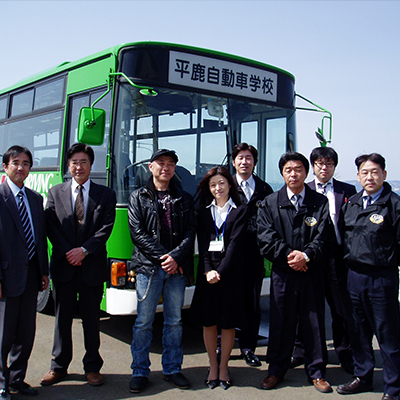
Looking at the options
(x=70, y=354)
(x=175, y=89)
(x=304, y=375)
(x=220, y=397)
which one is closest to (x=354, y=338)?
(x=304, y=375)

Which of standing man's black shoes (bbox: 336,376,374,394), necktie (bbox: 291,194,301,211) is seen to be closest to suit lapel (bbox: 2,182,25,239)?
necktie (bbox: 291,194,301,211)

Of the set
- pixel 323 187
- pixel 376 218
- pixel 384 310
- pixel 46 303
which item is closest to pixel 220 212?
pixel 323 187

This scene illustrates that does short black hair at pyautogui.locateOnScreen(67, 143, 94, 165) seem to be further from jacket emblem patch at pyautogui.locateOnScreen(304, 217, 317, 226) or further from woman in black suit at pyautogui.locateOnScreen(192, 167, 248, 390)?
jacket emblem patch at pyautogui.locateOnScreen(304, 217, 317, 226)

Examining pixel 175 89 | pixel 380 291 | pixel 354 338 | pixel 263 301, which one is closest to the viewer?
pixel 380 291

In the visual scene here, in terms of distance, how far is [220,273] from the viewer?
3.72m

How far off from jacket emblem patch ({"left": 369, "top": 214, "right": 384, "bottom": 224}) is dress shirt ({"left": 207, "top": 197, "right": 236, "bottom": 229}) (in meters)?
1.14

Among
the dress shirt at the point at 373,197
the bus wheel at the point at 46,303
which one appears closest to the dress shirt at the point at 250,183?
the dress shirt at the point at 373,197

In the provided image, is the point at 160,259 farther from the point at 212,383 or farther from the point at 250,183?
the point at 250,183

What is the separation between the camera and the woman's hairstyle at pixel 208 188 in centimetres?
393

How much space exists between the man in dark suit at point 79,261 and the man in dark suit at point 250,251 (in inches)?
51.9

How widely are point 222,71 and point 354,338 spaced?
306 cm

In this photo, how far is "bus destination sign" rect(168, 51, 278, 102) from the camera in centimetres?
464

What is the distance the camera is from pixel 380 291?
11.5 feet

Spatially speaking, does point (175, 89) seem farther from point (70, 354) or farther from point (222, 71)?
point (70, 354)
